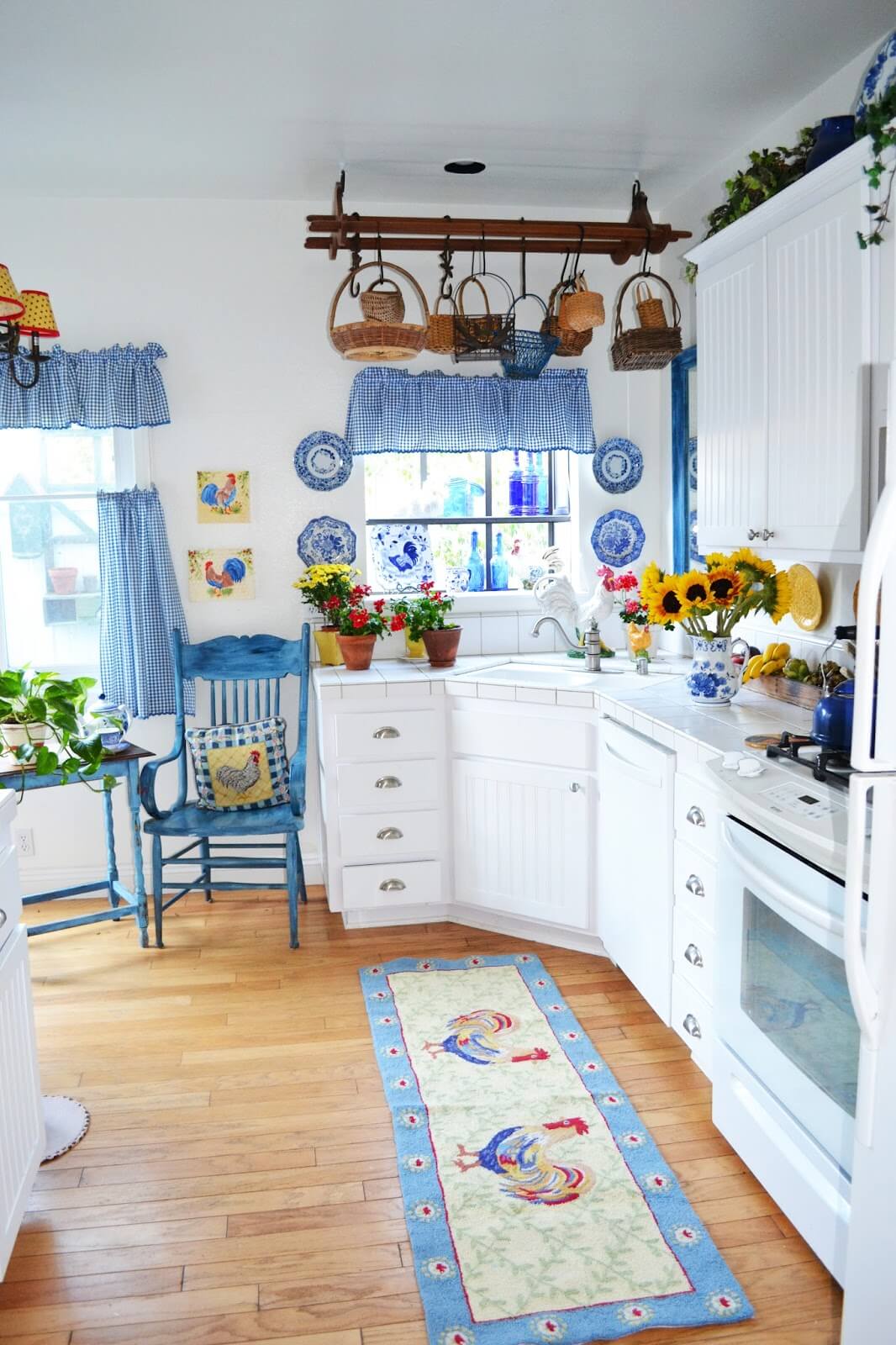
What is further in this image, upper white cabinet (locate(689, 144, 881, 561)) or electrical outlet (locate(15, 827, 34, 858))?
electrical outlet (locate(15, 827, 34, 858))

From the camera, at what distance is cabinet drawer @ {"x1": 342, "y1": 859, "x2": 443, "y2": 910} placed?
3.62m

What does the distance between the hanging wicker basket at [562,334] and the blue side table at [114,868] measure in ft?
6.30

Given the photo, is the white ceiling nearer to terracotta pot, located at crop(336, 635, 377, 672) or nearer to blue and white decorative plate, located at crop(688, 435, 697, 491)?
blue and white decorative plate, located at crop(688, 435, 697, 491)

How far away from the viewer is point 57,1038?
2957mm

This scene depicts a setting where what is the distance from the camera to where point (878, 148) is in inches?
82.9

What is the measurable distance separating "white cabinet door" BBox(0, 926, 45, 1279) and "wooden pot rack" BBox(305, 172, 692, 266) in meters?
2.36

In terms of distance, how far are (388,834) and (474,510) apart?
141cm

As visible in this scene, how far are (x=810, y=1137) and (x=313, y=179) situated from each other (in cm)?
326

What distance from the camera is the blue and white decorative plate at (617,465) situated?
4.17m

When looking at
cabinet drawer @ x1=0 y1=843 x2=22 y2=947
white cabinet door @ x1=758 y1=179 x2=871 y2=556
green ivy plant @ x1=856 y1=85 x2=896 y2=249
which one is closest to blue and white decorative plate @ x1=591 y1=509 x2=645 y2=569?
white cabinet door @ x1=758 y1=179 x2=871 y2=556

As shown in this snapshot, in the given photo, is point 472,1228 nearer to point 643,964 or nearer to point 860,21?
point 643,964

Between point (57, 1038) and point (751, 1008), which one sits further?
point (57, 1038)

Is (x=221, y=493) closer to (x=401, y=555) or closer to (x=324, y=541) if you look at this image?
(x=324, y=541)

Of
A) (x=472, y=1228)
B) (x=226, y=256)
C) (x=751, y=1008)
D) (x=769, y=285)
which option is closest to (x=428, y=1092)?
(x=472, y=1228)
